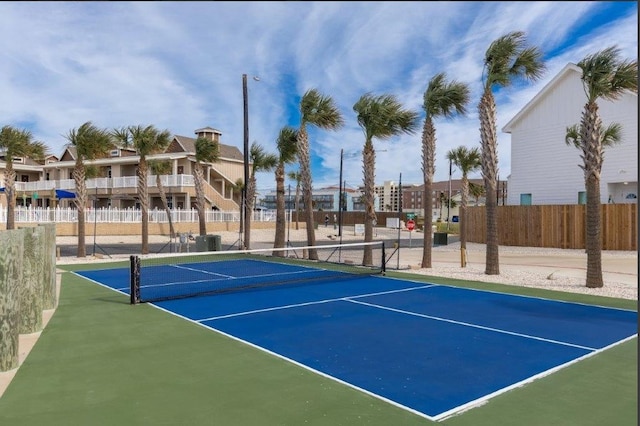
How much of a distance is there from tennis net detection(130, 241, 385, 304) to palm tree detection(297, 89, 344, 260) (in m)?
1.72

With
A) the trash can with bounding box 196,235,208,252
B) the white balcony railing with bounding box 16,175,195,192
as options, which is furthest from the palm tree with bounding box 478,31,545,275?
the white balcony railing with bounding box 16,175,195,192

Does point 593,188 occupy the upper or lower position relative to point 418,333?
upper

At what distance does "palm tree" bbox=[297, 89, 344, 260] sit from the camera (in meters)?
21.5

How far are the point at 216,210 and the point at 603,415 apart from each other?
44728 mm

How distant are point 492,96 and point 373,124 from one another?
14.6 ft

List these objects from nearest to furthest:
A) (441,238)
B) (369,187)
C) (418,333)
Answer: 1. (418,333)
2. (369,187)
3. (441,238)

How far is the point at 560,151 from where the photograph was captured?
1299 inches

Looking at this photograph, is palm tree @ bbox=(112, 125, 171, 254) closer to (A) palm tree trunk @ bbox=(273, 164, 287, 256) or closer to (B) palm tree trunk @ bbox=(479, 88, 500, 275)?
(A) palm tree trunk @ bbox=(273, 164, 287, 256)

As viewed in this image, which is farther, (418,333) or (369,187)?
(369,187)

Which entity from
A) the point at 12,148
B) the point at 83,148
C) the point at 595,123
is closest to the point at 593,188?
the point at 595,123

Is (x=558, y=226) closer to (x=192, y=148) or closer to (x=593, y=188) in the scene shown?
(x=593, y=188)

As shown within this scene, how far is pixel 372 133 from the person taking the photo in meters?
19.2

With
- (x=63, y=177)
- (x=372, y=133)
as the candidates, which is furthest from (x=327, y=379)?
(x=63, y=177)

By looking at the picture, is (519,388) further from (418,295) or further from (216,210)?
(216,210)
